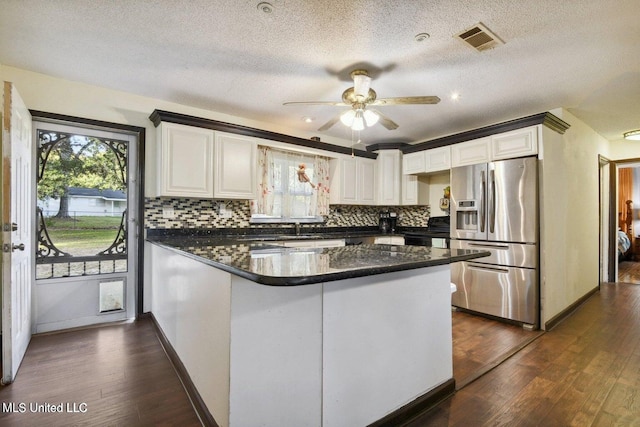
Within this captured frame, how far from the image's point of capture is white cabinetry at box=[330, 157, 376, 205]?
4.50 m

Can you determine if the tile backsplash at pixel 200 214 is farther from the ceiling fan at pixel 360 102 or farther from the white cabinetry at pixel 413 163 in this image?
the ceiling fan at pixel 360 102

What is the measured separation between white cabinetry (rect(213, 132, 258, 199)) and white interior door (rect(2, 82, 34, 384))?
1.52m

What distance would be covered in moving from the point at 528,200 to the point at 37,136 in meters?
4.77

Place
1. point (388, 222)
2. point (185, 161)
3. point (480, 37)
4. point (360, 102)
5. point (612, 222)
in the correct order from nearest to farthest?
point (480, 37) → point (360, 102) → point (185, 161) → point (612, 222) → point (388, 222)

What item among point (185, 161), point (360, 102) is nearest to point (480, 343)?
point (360, 102)

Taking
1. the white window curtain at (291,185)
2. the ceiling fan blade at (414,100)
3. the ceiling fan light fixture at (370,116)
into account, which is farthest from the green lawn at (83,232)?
the ceiling fan blade at (414,100)

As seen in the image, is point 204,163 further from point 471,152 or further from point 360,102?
point 471,152

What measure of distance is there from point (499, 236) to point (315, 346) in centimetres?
281

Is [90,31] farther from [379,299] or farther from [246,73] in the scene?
[379,299]

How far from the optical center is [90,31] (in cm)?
208

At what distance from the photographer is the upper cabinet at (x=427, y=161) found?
13.2 feet

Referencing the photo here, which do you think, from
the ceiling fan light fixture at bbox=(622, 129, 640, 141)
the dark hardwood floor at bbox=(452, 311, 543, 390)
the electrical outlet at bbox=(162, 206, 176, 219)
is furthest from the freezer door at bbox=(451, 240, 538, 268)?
the electrical outlet at bbox=(162, 206, 176, 219)

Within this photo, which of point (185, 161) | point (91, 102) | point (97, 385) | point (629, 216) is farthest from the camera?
point (629, 216)

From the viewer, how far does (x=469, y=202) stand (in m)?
3.59
